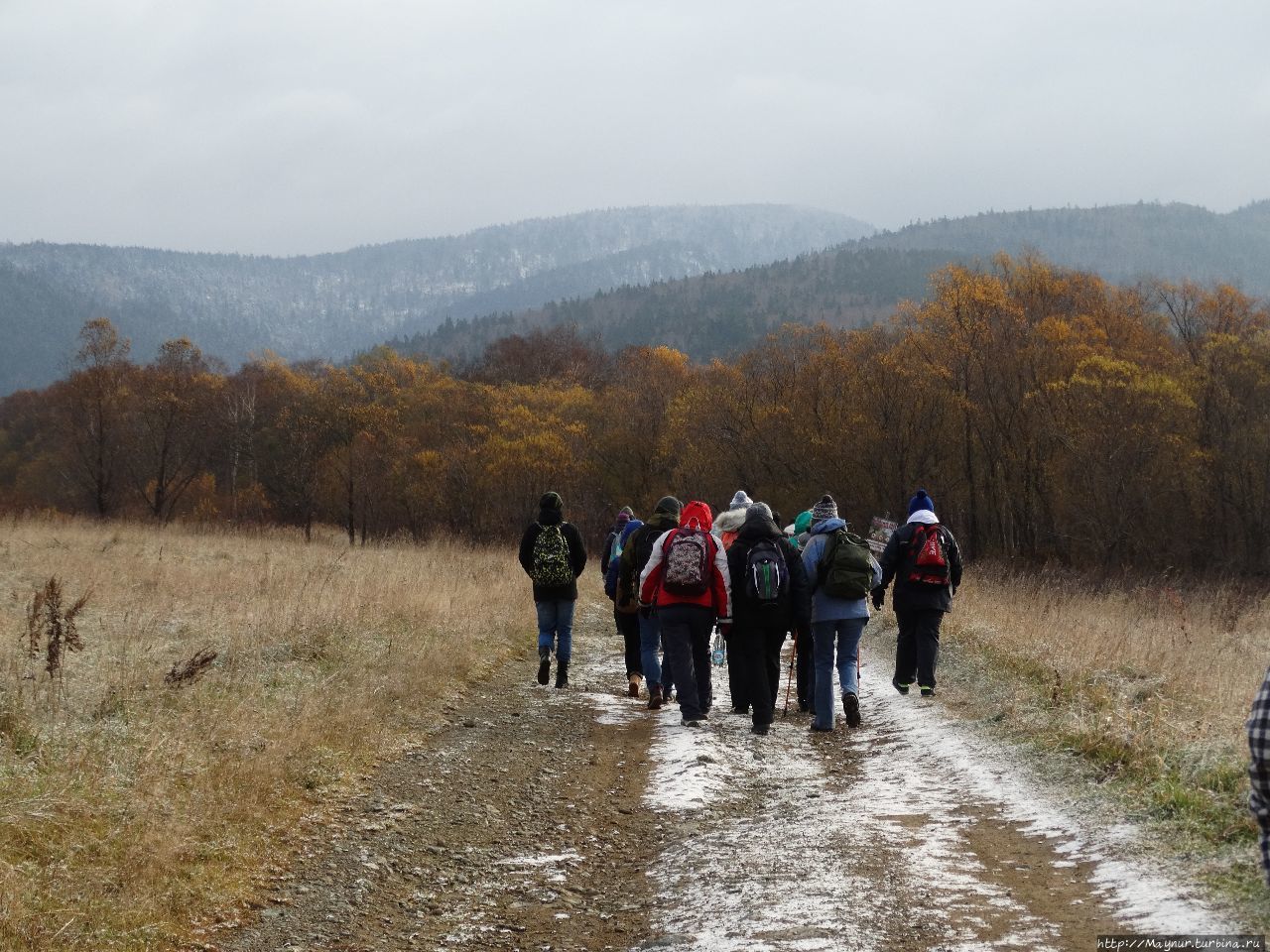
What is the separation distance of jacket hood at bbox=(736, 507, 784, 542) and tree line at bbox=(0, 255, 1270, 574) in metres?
28.0

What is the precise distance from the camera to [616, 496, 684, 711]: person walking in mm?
10852

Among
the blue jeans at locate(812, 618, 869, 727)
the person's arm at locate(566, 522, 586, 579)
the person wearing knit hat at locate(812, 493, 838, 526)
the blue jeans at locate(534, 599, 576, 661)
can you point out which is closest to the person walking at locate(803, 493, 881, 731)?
the blue jeans at locate(812, 618, 869, 727)

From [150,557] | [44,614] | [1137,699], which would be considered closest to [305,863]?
[44,614]

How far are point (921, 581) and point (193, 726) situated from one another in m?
6.82

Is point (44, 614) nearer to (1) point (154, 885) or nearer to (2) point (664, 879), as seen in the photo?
(1) point (154, 885)

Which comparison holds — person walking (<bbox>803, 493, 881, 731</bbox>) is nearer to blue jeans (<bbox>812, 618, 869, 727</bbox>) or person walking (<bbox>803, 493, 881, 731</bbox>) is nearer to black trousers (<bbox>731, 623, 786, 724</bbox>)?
blue jeans (<bbox>812, 618, 869, 727</bbox>)

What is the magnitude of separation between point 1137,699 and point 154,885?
25.8ft

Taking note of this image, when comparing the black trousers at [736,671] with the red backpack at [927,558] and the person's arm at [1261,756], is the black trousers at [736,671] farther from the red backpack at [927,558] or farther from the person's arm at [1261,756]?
the person's arm at [1261,756]

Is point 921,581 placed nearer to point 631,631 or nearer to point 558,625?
point 631,631

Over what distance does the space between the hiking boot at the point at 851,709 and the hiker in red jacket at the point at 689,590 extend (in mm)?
1396

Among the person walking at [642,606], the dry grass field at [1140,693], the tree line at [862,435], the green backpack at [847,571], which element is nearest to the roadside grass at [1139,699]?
the dry grass field at [1140,693]

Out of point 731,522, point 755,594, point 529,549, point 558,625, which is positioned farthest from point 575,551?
point 755,594

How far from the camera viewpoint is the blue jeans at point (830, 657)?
979 centimetres

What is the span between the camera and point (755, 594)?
951 centimetres
